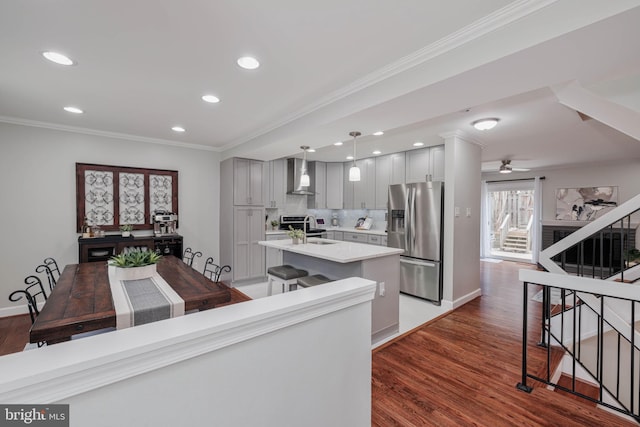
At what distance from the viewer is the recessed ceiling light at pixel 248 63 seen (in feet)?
6.81

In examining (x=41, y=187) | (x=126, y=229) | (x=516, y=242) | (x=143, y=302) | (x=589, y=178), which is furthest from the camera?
(x=516, y=242)

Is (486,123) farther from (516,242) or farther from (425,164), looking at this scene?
(516,242)

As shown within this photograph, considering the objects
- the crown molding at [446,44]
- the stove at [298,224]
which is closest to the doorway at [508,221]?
the stove at [298,224]

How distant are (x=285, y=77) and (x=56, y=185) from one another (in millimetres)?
3606

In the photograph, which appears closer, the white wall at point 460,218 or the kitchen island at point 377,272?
the kitchen island at point 377,272

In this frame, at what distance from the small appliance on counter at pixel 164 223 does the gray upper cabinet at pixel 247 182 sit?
994 millimetres

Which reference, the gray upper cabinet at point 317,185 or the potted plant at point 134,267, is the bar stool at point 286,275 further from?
the gray upper cabinet at point 317,185

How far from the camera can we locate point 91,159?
13.2ft

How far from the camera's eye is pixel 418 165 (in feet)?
15.5

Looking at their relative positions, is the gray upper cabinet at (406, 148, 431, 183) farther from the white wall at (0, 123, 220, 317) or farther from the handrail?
the white wall at (0, 123, 220, 317)

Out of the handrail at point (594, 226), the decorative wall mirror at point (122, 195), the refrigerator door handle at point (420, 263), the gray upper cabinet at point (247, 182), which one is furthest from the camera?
the gray upper cabinet at point (247, 182)

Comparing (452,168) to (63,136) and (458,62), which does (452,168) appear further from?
(63,136)

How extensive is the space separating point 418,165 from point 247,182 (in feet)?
9.52

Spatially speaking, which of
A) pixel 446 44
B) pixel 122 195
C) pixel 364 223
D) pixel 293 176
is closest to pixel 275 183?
pixel 293 176
